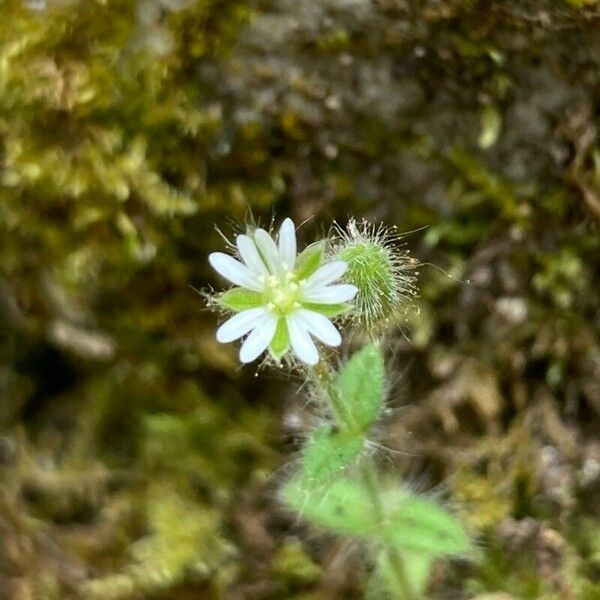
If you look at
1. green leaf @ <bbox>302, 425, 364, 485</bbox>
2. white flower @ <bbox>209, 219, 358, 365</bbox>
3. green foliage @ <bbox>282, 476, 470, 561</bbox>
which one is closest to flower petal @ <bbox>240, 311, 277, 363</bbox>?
white flower @ <bbox>209, 219, 358, 365</bbox>

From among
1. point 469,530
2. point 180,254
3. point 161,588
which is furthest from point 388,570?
point 180,254

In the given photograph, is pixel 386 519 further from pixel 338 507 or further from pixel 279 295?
pixel 279 295

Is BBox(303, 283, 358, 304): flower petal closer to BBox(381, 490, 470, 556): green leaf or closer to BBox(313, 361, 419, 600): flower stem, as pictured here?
BBox(313, 361, 419, 600): flower stem

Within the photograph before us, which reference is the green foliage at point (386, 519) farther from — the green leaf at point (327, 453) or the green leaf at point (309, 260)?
the green leaf at point (309, 260)

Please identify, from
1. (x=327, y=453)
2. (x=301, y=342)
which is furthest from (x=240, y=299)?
(x=327, y=453)

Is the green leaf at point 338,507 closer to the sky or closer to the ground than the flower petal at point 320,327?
closer to the ground

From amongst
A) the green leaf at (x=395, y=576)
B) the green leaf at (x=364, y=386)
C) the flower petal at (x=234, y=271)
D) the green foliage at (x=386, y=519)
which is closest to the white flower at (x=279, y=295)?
the flower petal at (x=234, y=271)
